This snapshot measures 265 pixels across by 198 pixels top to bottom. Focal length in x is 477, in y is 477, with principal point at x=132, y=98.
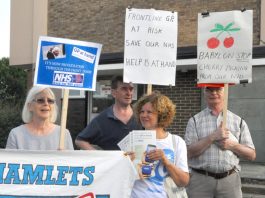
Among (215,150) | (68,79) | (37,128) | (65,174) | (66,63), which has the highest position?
(66,63)

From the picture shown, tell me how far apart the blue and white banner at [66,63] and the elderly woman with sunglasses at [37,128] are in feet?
0.44

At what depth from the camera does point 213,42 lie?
4.66 metres

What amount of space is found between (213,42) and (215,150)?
1.05m

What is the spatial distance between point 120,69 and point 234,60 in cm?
934

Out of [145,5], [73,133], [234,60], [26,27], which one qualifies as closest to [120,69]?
[145,5]

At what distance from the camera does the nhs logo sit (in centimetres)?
442

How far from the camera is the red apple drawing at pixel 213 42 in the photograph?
464cm

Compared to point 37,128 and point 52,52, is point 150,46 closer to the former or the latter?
point 52,52

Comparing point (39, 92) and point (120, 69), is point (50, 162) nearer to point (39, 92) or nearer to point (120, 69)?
point (39, 92)

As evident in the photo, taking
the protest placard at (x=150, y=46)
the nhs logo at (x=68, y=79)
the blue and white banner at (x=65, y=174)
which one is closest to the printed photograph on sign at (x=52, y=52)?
the nhs logo at (x=68, y=79)

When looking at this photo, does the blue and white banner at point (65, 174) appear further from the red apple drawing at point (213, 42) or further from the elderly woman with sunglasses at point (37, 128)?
the red apple drawing at point (213, 42)

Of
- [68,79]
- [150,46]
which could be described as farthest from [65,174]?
[150,46]

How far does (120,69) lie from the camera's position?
1384 cm

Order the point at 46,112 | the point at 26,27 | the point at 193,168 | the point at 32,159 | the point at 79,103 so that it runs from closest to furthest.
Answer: the point at 32,159 → the point at 46,112 → the point at 193,168 → the point at 79,103 → the point at 26,27
